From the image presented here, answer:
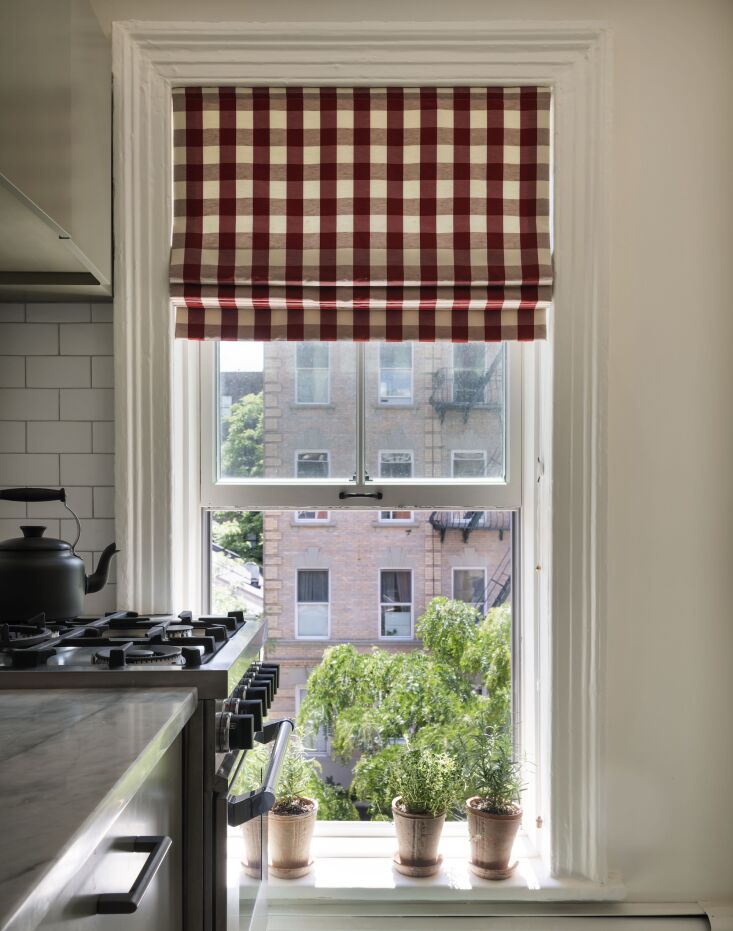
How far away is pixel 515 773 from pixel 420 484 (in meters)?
0.81

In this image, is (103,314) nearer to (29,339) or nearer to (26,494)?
(29,339)

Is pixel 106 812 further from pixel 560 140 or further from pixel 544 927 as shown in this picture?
pixel 560 140

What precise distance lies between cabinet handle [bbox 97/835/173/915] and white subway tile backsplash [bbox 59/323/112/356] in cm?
133

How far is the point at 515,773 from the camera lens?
6.76 feet

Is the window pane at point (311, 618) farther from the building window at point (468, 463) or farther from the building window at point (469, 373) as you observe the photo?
the building window at point (469, 373)

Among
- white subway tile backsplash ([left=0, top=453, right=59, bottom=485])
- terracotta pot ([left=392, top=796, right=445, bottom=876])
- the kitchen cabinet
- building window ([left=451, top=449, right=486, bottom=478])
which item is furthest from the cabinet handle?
building window ([left=451, top=449, right=486, bottom=478])

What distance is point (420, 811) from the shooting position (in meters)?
1.98

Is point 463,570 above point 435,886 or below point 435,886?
above

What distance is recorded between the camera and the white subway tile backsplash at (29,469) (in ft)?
6.58

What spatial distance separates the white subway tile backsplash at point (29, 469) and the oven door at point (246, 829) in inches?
35.1

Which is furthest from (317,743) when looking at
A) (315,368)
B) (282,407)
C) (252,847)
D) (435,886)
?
(315,368)

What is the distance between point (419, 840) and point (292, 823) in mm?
328

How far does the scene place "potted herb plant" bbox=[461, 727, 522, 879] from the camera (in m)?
1.96

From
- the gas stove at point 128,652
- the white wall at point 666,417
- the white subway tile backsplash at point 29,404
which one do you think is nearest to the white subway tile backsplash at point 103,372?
the white subway tile backsplash at point 29,404
